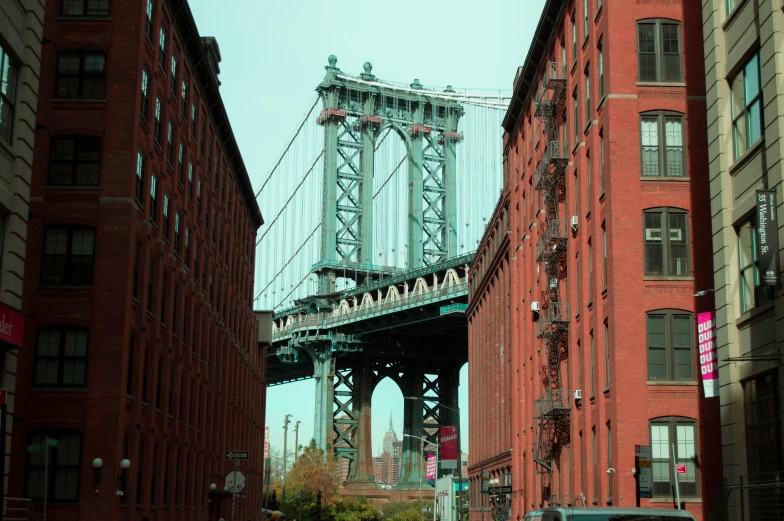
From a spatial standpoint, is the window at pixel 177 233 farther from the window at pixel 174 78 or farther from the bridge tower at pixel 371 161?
the bridge tower at pixel 371 161

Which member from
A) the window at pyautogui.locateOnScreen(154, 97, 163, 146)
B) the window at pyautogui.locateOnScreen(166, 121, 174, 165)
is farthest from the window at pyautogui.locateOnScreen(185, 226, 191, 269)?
the window at pyautogui.locateOnScreen(154, 97, 163, 146)

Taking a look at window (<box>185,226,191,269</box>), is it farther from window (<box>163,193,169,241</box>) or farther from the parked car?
the parked car

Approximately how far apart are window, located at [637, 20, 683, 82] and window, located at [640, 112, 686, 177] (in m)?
1.45

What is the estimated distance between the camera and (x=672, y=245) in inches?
1507

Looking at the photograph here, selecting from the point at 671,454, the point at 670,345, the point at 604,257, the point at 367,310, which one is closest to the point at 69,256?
the point at 604,257

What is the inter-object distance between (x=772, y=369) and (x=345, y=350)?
105184 mm

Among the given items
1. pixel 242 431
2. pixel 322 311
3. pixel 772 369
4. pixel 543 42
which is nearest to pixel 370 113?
pixel 322 311

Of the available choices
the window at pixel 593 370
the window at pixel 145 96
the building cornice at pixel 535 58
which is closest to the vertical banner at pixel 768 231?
the window at pixel 593 370

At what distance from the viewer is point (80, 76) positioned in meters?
38.4

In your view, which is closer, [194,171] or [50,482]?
[50,482]

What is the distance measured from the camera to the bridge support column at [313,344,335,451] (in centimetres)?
12925

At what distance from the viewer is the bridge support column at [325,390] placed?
12925cm

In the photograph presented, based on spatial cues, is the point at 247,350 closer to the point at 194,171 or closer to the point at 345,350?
the point at 194,171

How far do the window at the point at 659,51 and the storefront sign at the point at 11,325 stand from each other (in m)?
24.2
